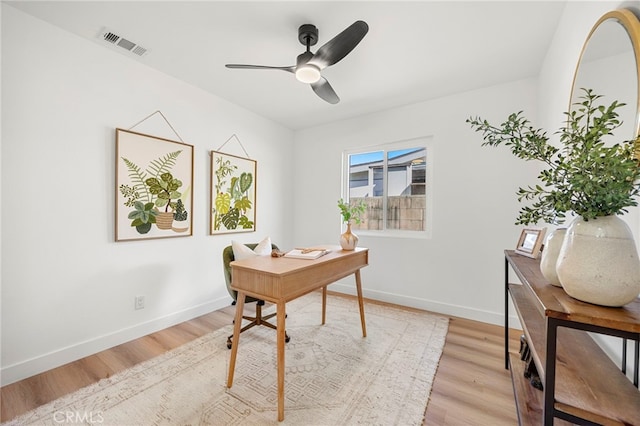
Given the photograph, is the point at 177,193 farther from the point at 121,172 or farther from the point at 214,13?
the point at 214,13

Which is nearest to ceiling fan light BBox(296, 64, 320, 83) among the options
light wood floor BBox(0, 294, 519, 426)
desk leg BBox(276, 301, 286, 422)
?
desk leg BBox(276, 301, 286, 422)

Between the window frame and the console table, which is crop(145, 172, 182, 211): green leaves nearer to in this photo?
the window frame

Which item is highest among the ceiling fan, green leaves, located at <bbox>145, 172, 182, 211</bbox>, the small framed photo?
the ceiling fan

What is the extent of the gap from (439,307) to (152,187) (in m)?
3.42

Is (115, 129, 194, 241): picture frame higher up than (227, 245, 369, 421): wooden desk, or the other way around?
(115, 129, 194, 241): picture frame

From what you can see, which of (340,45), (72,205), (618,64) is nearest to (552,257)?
(618,64)

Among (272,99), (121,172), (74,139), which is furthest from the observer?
(272,99)

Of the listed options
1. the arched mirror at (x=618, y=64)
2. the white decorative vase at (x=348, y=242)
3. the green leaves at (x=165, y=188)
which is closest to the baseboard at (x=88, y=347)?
the green leaves at (x=165, y=188)

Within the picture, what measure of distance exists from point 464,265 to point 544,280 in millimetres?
2009

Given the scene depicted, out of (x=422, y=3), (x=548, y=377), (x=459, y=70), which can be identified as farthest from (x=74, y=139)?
(x=459, y=70)

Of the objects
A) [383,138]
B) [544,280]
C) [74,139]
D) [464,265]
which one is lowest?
[464,265]

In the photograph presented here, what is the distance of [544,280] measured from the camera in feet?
3.53

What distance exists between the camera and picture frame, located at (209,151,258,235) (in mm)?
3104

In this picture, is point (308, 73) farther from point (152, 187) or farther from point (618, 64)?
point (152, 187)
